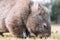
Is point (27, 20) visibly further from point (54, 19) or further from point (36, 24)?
point (54, 19)

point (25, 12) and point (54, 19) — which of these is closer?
point (25, 12)

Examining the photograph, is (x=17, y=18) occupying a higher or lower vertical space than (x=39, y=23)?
higher

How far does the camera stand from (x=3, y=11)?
9.72m

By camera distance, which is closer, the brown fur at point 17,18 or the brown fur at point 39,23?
the brown fur at point 39,23

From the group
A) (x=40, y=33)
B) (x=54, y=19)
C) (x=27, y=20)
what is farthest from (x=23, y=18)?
(x=54, y=19)

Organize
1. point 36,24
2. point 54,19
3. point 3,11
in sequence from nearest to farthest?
1. point 36,24
2. point 3,11
3. point 54,19

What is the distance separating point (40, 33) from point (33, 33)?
0.76ft

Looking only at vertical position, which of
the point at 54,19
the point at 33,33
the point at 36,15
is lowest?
the point at 54,19

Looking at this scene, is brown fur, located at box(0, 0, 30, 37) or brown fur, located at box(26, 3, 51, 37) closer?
brown fur, located at box(26, 3, 51, 37)

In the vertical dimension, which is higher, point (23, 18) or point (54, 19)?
point (23, 18)

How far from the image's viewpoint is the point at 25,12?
8844 millimetres

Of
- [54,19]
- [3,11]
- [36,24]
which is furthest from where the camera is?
[54,19]

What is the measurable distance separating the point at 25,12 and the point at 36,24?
0.52m

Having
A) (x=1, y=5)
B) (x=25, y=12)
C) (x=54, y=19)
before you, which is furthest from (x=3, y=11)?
(x=54, y=19)
